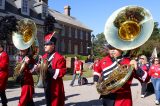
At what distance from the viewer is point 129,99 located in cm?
548

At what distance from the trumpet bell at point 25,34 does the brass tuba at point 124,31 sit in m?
2.65

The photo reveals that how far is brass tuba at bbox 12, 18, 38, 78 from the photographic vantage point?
7395 mm

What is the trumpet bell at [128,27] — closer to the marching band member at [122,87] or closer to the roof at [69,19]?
the marching band member at [122,87]

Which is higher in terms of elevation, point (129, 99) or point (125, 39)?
point (125, 39)

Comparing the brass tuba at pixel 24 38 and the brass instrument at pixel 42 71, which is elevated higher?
the brass tuba at pixel 24 38

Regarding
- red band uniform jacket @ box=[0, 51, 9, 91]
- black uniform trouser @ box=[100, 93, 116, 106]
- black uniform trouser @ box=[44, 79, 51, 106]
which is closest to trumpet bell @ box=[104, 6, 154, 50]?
black uniform trouser @ box=[100, 93, 116, 106]

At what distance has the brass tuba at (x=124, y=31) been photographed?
488 centimetres

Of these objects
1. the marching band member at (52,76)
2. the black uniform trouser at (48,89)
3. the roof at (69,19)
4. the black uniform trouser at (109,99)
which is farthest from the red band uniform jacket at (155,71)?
the roof at (69,19)

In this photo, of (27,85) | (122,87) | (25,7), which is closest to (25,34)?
(27,85)

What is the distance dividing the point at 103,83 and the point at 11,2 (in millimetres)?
28437

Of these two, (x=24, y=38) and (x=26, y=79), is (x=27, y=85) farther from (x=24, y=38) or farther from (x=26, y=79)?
(x=24, y=38)

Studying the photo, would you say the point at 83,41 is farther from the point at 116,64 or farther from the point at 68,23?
the point at 116,64

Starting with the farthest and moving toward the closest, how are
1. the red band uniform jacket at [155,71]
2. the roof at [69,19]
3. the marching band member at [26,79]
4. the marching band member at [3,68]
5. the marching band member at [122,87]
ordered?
the roof at [69,19] → the red band uniform jacket at [155,71] → the marching band member at [3,68] → the marching band member at [26,79] → the marching band member at [122,87]

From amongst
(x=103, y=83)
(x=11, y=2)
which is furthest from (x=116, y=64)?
(x=11, y=2)
